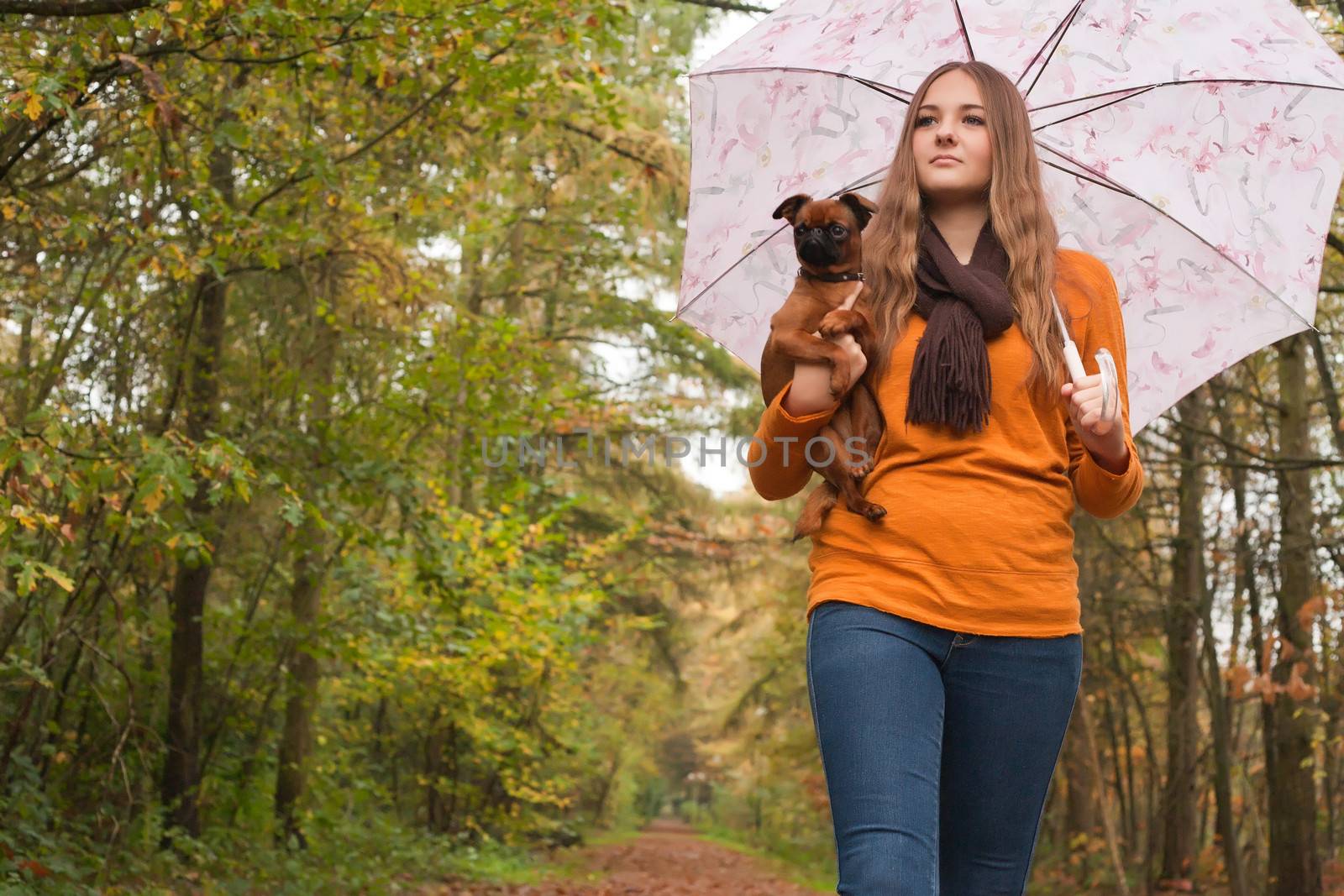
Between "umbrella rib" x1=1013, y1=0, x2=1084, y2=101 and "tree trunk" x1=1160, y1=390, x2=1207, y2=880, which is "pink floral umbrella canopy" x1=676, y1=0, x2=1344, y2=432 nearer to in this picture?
"umbrella rib" x1=1013, y1=0, x2=1084, y2=101

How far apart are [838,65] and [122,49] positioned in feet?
9.28

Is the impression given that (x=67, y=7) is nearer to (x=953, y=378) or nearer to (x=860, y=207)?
(x=860, y=207)

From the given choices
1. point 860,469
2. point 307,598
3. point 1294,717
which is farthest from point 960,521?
point 307,598

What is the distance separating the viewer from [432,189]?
23.0ft

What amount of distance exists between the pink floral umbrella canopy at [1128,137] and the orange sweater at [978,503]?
69cm

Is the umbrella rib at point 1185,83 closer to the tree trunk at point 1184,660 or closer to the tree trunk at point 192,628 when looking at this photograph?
the tree trunk at point 192,628

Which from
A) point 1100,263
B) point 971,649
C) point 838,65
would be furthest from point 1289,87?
point 971,649

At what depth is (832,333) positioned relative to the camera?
89.1 inches

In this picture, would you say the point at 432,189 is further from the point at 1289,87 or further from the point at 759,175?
the point at 1289,87

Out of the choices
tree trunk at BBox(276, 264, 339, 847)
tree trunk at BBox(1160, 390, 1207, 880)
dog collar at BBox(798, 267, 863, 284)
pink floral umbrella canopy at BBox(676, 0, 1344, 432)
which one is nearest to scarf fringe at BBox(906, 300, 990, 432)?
dog collar at BBox(798, 267, 863, 284)

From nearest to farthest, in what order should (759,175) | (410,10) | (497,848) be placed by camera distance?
(759,175) < (410,10) < (497,848)

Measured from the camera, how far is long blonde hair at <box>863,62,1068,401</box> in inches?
91.2

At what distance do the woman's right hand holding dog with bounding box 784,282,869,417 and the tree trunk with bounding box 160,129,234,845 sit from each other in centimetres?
557

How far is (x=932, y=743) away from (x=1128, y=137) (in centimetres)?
166
